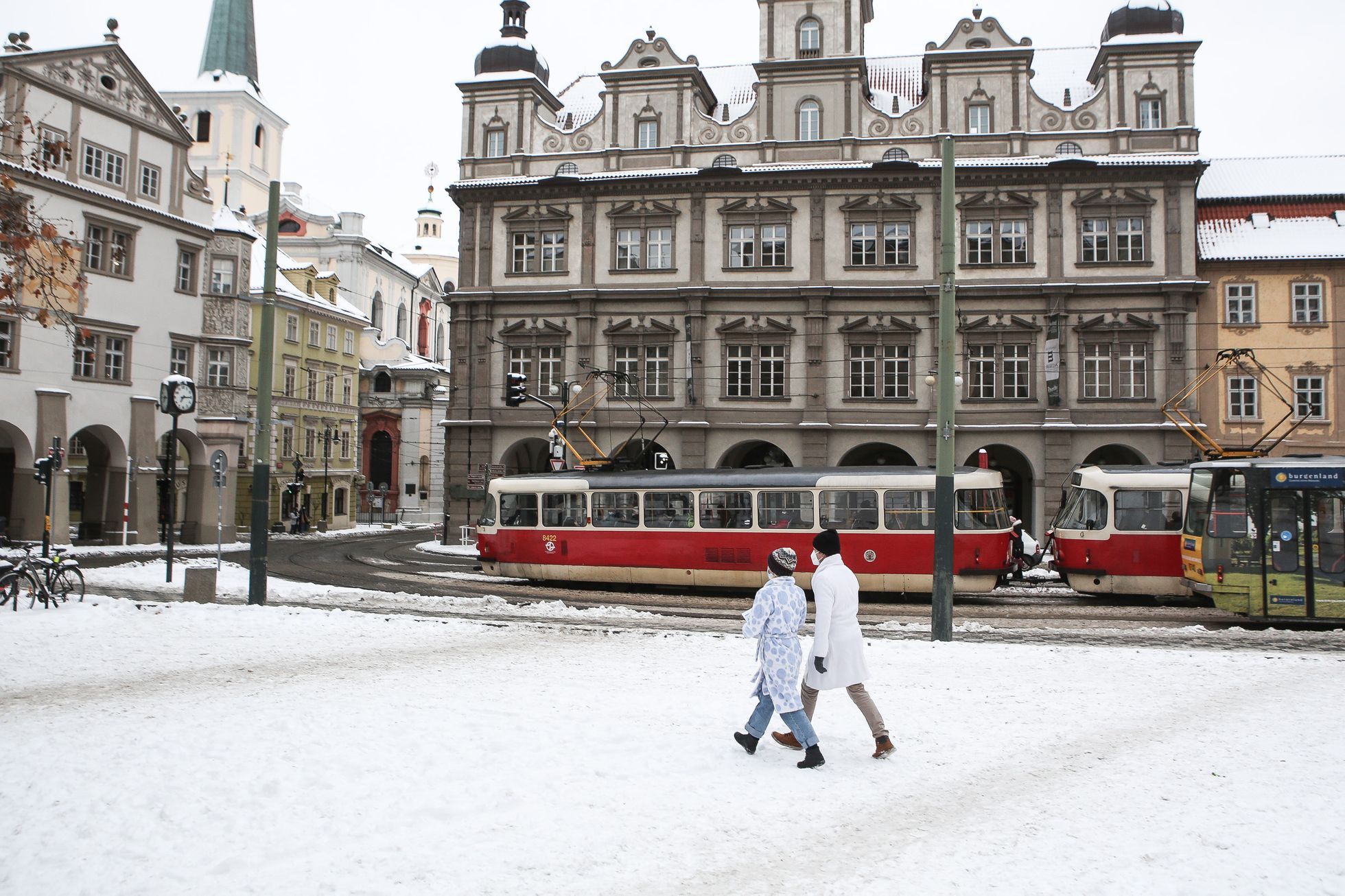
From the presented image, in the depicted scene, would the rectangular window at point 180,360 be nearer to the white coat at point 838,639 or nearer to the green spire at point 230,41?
the white coat at point 838,639

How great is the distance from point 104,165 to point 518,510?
77.1 feet

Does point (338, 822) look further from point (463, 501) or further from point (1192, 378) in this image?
point (1192, 378)

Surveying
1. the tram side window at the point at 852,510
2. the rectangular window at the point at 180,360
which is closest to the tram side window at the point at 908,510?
the tram side window at the point at 852,510

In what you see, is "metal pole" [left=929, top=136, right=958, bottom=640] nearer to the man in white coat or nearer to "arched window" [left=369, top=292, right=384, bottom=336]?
the man in white coat

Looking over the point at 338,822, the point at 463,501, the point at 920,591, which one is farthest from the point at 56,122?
the point at 338,822

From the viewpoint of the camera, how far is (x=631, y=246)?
35.5 m

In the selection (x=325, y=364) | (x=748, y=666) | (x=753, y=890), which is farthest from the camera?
(x=325, y=364)

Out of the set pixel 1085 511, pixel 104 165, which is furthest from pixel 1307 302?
pixel 104 165

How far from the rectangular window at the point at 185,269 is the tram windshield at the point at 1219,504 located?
36103mm

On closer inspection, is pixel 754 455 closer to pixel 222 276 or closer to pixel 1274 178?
pixel 1274 178

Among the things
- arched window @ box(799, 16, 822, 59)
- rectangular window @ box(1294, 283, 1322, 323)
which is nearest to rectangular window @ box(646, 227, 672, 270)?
arched window @ box(799, 16, 822, 59)

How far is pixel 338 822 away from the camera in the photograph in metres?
6.13

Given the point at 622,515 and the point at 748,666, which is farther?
the point at 622,515

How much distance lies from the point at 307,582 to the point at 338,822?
61.3ft
